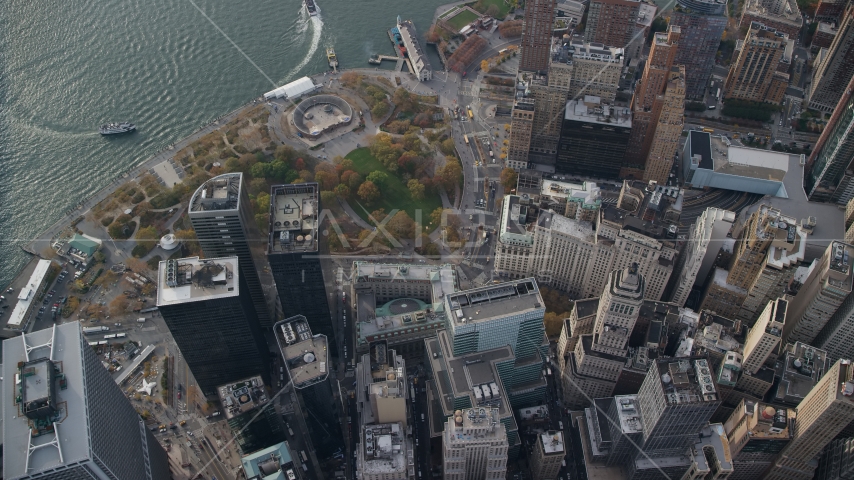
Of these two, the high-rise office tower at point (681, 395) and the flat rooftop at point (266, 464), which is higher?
the high-rise office tower at point (681, 395)

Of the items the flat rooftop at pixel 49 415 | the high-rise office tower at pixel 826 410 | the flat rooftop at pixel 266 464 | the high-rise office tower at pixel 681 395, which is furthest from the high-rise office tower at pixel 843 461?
the flat rooftop at pixel 49 415

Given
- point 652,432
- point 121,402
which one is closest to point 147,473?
point 121,402

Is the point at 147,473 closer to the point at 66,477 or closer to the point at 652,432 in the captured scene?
the point at 66,477

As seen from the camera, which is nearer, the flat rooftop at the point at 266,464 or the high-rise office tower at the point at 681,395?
the high-rise office tower at the point at 681,395

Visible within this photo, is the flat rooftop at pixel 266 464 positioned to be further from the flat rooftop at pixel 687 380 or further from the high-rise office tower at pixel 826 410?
→ the high-rise office tower at pixel 826 410

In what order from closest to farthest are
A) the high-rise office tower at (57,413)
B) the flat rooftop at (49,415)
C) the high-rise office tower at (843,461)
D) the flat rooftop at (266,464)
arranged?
the flat rooftop at (49,415), the high-rise office tower at (57,413), the high-rise office tower at (843,461), the flat rooftop at (266,464)

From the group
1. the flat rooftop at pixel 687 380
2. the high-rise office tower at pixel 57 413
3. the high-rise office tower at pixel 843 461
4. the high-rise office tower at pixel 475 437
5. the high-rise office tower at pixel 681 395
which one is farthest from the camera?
the high-rise office tower at pixel 843 461

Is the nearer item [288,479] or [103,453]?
[103,453]

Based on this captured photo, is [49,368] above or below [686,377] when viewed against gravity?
above

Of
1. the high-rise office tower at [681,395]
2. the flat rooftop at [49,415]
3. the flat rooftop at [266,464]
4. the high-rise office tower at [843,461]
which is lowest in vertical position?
the flat rooftop at [266,464]
